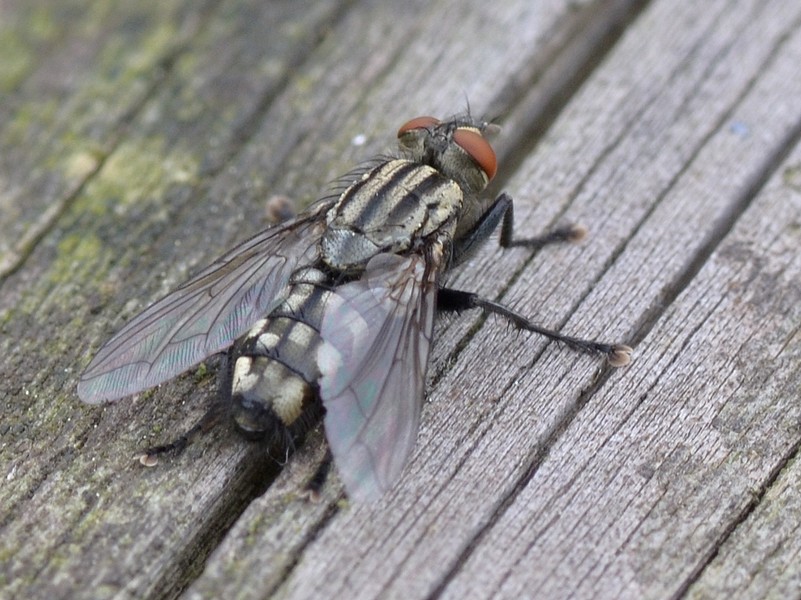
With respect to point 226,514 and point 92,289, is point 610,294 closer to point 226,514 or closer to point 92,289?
point 226,514

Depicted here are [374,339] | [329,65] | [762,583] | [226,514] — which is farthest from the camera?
[329,65]

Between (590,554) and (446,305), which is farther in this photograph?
(446,305)

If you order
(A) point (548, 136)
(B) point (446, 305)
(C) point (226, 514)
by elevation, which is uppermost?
(A) point (548, 136)

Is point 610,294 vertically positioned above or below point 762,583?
above

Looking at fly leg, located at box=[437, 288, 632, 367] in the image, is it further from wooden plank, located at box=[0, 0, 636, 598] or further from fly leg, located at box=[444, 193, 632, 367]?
wooden plank, located at box=[0, 0, 636, 598]

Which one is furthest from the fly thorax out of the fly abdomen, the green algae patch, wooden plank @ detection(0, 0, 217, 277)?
wooden plank @ detection(0, 0, 217, 277)

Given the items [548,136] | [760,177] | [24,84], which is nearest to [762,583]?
[760,177]
